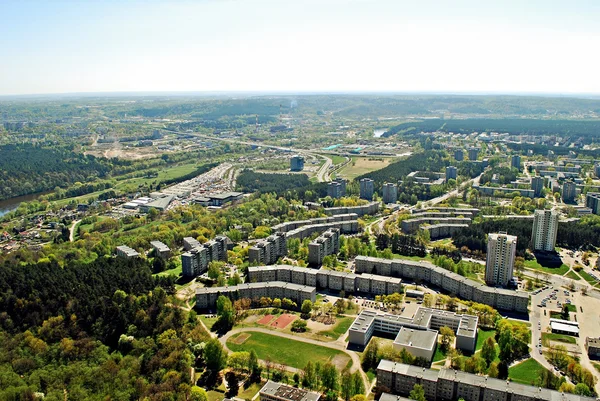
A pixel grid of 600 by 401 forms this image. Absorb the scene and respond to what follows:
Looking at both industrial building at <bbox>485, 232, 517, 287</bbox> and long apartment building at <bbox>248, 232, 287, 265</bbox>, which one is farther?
long apartment building at <bbox>248, 232, 287, 265</bbox>

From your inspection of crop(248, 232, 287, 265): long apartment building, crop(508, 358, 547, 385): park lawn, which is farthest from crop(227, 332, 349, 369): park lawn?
crop(248, 232, 287, 265): long apartment building

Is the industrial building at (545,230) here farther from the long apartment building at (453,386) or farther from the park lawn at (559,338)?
the long apartment building at (453,386)

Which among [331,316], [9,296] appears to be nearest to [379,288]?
[331,316]

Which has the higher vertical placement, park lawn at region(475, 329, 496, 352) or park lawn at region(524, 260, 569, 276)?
park lawn at region(524, 260, 569, 276)

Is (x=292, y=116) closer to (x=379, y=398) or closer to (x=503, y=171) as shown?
(x=503, y=171)

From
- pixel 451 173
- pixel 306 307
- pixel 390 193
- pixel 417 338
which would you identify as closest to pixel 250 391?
pixel 306 307

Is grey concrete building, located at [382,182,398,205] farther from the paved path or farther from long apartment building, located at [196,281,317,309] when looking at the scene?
the paved path
